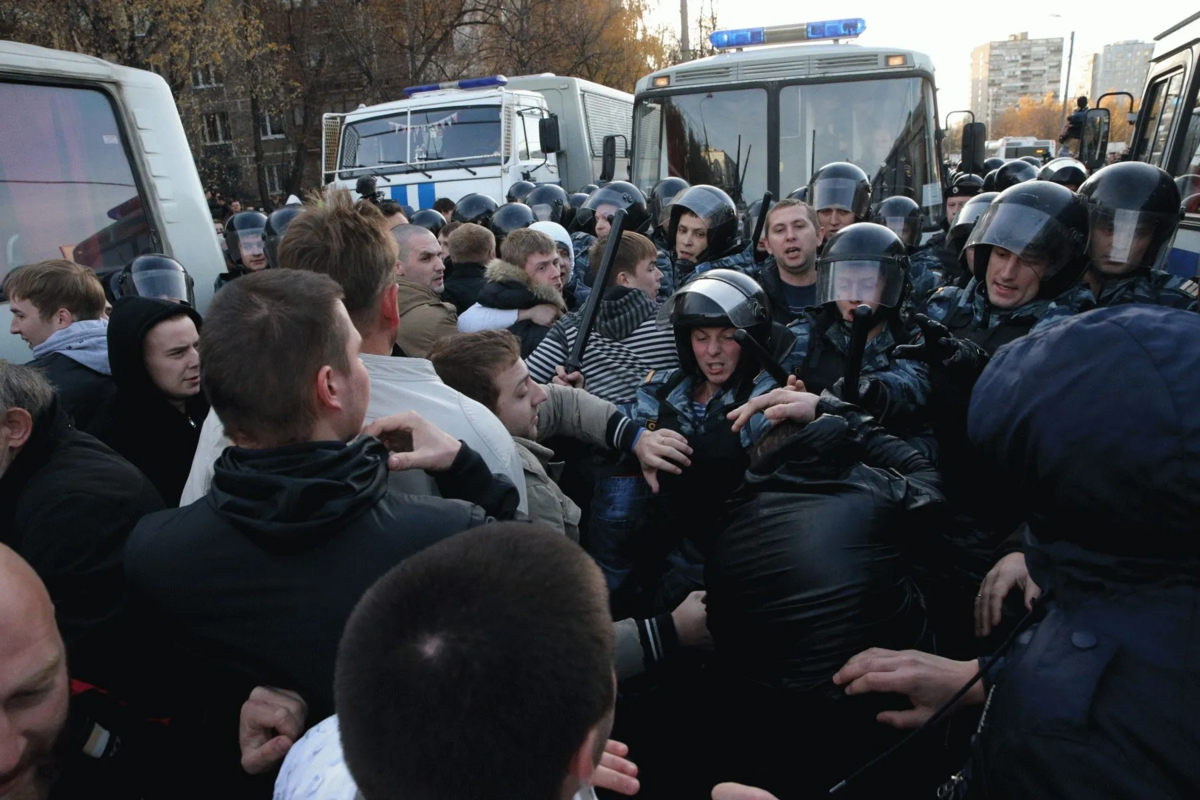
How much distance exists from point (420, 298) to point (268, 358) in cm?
261

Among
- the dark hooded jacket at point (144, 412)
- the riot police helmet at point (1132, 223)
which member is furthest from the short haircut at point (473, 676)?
the riot police helmet at point (1132, 223)

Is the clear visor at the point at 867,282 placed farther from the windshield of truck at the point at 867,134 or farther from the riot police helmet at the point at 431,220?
the windshield of truck at the point at 867,134

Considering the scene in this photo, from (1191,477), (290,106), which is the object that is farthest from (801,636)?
(290,106)

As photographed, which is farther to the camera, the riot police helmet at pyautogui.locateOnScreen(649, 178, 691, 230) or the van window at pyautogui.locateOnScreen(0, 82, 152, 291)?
the riot police helmet at pyautogui.locateOnScreen(649, 178, 691, 230)

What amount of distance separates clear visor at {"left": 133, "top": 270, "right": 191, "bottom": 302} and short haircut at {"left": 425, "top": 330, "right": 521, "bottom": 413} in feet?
8.60

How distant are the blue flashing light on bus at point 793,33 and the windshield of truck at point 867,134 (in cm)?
116

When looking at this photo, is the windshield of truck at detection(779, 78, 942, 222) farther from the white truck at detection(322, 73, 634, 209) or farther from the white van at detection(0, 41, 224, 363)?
the white van at detection(0, 41, 224, 363)

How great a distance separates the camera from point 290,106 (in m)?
27.4

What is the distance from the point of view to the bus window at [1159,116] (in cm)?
659

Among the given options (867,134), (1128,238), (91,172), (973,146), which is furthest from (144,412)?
(973,146)

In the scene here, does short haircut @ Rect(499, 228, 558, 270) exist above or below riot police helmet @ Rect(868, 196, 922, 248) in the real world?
above

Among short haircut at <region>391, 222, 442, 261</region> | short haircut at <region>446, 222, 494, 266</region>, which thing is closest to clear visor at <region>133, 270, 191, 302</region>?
short haircut at <region>391, 222, 442, 261</region>

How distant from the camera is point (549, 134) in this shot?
1306 cm

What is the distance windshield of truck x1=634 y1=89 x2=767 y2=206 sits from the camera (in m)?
8.55
